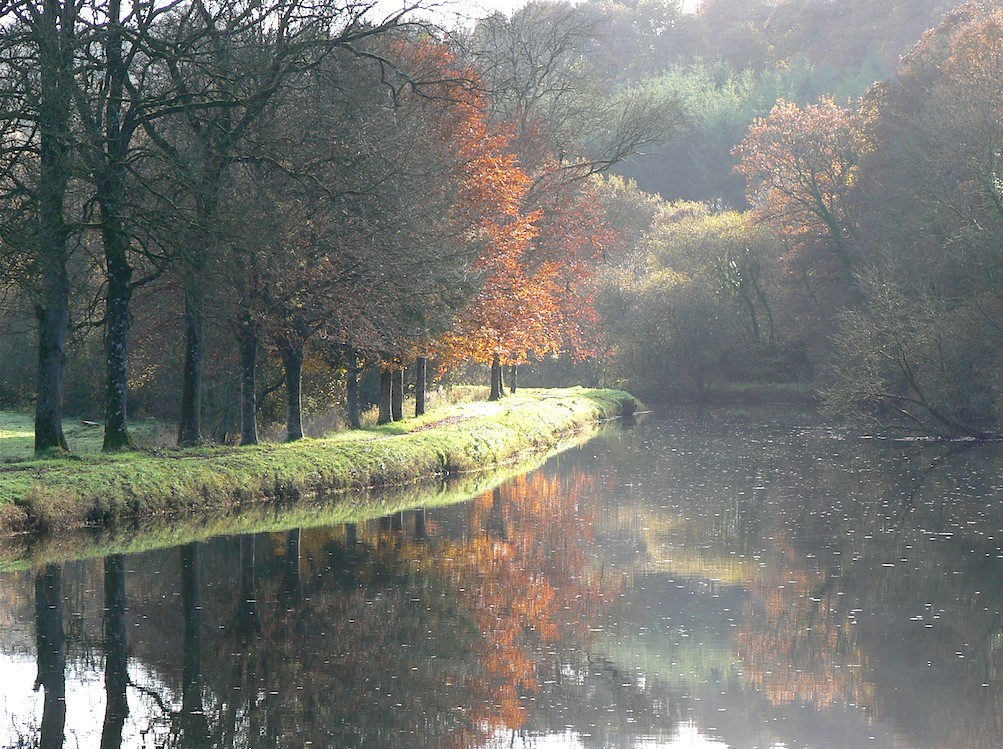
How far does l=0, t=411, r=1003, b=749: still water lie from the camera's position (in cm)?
1066

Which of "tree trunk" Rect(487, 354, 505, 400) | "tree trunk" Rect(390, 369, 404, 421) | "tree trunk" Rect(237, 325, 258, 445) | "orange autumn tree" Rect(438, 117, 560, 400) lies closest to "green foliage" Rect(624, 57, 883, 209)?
"tree trunk" Rect(487, 354, 505, 400)

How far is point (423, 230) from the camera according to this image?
89.8 ft

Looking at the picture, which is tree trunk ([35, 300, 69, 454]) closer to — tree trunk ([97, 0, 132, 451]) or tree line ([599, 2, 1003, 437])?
tree trunk ([97, 0, 132, 451])

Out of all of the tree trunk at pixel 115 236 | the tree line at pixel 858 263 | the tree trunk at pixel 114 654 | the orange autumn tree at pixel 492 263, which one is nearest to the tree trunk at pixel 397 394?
the orange autumn tree at pixel 492 263

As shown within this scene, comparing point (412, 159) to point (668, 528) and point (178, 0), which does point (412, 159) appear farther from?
point (668, 528)

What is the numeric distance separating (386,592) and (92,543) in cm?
509

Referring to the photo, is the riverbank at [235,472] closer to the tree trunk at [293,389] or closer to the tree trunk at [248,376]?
the tree trunk at [293,389]

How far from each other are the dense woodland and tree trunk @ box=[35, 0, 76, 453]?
0.18ft

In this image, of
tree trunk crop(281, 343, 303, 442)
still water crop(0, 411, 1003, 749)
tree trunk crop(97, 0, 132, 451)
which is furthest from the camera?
tree trunk crop(281, 343, 303, 442)

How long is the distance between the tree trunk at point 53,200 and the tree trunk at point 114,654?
6.22 meters

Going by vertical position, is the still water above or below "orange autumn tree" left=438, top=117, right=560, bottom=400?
below

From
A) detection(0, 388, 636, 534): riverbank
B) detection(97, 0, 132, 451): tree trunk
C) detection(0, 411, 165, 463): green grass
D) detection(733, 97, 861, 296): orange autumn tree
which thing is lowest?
detection(0, 388, 636, 534): riverbank

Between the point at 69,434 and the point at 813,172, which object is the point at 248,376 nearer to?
the point at 69,434

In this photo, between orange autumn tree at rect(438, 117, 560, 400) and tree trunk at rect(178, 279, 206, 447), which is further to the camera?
orange autumn tree at rect(438, 117, 560, 400)
